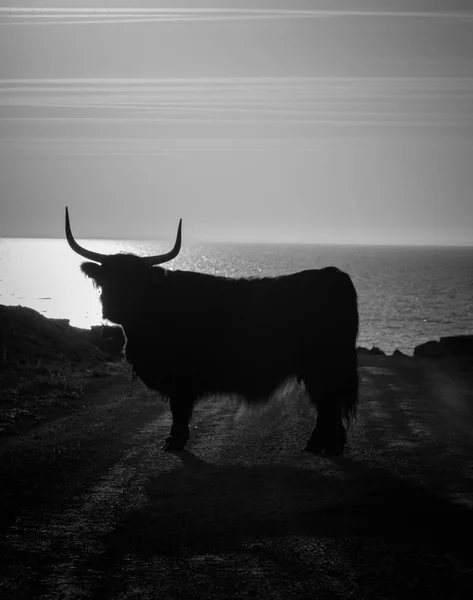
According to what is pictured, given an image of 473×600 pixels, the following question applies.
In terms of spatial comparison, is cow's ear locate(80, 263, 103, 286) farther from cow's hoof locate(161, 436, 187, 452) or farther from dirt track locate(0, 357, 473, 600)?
cow's hoof locate(161, 436, 187, 452)

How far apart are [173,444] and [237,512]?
2568mm

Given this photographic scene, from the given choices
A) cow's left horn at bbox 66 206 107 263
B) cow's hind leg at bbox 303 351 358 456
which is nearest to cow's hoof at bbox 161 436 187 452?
cow's hind leg at bbox 303 351 358 456

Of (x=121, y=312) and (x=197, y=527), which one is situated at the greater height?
(x=121, y=312)

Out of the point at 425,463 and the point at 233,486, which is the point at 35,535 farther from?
the point at 425,463

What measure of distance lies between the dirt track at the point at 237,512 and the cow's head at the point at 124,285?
151cm

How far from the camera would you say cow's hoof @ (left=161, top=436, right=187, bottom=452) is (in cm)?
806

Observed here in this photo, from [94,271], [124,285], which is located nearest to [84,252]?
[94,271]

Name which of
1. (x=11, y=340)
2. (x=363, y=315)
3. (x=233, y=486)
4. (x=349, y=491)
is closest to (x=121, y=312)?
(x=233, y=486)

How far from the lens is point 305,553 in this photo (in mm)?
4723

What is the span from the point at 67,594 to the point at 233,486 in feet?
8.05

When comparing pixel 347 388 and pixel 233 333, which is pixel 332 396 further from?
pixel 233 333

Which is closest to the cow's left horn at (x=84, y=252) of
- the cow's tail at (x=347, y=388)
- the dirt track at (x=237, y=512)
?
the dirt track at (x=237, y=512)

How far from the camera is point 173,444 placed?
8.09 metres

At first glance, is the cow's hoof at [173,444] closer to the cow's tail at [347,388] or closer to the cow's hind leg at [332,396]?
the cow's hind leg at [332,396]
